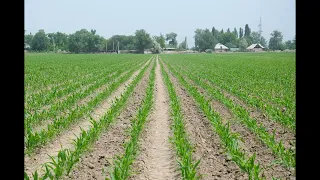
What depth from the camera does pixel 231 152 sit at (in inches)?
213

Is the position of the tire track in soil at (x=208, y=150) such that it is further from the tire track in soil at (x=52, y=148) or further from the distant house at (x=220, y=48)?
the distant house at (x=220, y=48)

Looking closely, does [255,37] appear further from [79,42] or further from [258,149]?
[258,149]

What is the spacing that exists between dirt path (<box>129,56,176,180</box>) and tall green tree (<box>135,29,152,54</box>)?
127 m

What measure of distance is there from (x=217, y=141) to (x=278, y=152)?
138 cm

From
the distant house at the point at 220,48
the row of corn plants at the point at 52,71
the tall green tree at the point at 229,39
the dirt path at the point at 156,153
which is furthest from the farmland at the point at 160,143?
the tall green tree at the point at 229,39

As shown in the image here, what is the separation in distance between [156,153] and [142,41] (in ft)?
427

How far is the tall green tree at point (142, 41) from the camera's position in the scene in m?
134

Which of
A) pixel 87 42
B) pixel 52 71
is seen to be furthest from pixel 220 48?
pixel 52 71

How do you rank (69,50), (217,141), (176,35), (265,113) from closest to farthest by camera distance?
(217,141), (265,113), (69,50), (176,35)

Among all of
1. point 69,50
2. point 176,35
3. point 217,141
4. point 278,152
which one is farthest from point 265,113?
point 176,35

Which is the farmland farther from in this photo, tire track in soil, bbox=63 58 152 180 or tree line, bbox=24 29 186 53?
tree line, bbox=24 29 186 53

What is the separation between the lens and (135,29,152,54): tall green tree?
13412cm
